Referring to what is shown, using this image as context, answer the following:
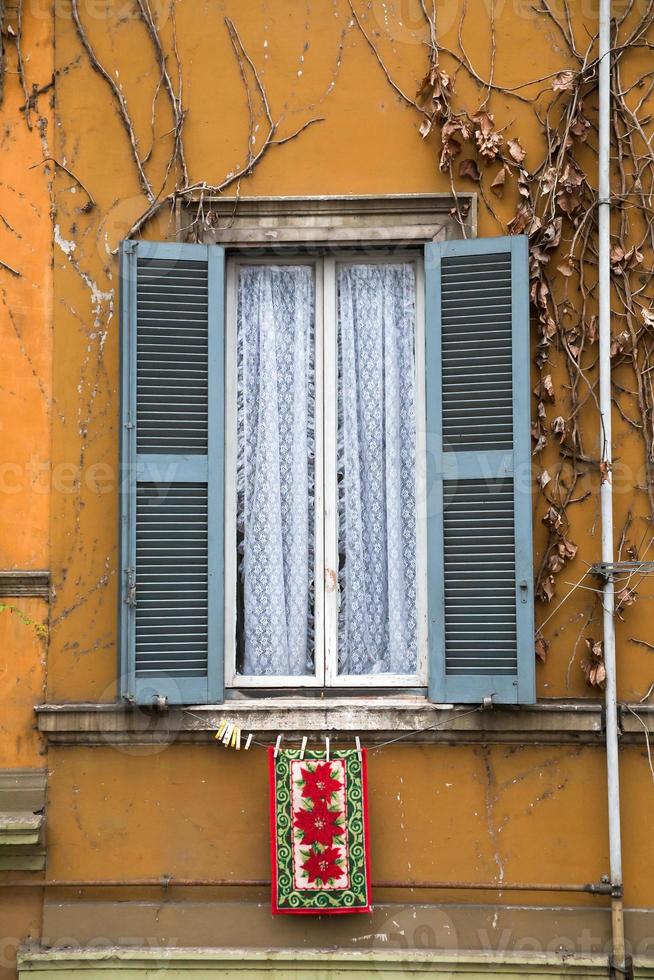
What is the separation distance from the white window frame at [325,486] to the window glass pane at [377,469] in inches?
1.4

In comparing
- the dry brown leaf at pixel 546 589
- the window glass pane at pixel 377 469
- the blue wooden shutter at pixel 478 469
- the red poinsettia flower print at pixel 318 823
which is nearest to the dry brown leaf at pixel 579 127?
the blue wooden shutter at pixel 478 469

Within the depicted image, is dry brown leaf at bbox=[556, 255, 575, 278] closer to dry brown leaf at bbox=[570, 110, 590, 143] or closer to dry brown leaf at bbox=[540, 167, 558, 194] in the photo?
dry brown leaf at bbox=[540, 167, 558, 194]

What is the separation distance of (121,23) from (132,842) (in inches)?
157

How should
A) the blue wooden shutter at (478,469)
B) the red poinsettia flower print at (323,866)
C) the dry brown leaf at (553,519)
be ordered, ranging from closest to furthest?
the red poinsettia flower print at (323,866) < the blue wooden shutter at (478,469) < the dry brown leaf at (553,519)

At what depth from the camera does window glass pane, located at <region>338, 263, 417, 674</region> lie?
584 centimetres

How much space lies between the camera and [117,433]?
229 inches

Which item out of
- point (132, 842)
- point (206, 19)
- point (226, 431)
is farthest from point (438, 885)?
point (206, 19)

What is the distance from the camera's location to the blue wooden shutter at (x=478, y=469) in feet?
18.2

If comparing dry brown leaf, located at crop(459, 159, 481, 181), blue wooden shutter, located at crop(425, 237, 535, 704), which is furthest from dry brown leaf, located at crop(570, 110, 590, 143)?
blue wooden shutter, located at crop(425, 237, 535, 704)

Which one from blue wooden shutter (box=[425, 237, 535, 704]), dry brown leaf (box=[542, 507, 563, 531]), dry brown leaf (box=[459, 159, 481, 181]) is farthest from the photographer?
dry brown leaf (box=[459, 159, 481, 181])

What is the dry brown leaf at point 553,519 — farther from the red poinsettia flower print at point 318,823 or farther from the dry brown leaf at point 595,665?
the red poinsettia flower print at point 318,823

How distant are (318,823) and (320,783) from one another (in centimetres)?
18

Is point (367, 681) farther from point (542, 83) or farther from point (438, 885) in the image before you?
point (542, 83)

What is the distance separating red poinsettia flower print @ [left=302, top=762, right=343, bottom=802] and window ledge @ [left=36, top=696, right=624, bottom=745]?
207 millimetres
